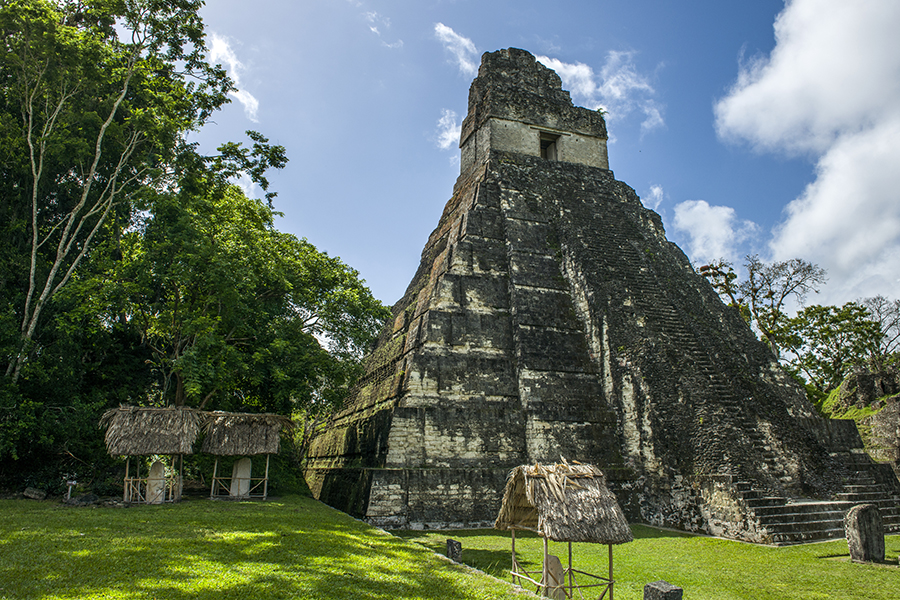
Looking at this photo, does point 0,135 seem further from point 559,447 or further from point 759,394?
point 759,394

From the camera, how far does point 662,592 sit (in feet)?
13.0

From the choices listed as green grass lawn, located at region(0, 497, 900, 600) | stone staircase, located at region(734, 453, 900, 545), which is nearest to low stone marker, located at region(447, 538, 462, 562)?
green grass lawn, located at region(0, 497, 900, 600)

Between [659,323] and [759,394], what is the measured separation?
228cm

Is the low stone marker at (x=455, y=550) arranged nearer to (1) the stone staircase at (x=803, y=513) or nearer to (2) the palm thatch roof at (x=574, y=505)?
(2) the palm thatch roof at (x=574, y=505)

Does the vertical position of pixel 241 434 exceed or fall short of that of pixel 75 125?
it falls short

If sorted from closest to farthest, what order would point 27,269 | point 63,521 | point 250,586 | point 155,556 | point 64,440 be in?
point 250,586 → point 155,556 → point 63,521 → point 64,440 → point 27,269

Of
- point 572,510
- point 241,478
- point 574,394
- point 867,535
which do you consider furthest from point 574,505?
point 241,478

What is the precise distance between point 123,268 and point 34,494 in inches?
190

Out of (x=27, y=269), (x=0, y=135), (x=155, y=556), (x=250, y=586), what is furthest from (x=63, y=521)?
(x=0, y=135)

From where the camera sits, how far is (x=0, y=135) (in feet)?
37.7

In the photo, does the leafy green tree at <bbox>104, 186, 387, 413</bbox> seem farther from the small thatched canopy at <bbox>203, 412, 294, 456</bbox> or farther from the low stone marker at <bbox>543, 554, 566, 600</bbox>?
the low stone marker at <bbox>543, 554, 566, 600</bbox>

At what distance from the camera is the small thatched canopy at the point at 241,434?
11305 mm

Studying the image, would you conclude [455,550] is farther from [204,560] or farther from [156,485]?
[156,485]

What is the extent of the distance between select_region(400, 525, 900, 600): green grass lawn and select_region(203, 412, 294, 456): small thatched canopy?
500 centimetres
